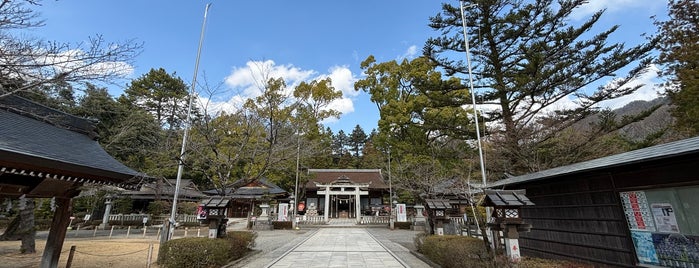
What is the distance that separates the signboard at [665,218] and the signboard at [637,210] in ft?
0.26

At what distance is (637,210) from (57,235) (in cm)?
1242

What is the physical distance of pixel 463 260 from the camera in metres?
6.20

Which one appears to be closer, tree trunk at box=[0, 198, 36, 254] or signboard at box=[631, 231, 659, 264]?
signboard at box=[631, 231, 659, 264]

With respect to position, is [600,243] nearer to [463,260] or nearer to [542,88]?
[463,260]

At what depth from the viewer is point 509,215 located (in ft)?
18.4

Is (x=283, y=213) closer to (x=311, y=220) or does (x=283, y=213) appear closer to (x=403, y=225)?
(x=311, y=220)

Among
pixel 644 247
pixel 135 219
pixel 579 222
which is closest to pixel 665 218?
pixel 644 247

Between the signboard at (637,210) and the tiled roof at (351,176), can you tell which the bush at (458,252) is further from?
Result: the tiled roof at (351,176)

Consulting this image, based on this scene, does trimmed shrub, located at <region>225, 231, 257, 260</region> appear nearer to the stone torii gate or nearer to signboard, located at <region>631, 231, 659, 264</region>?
signboard, located at <region>631, 231, 659, 264</region>

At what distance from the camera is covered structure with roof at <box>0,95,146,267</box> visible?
17.5 ft

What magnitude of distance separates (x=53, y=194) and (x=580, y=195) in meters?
12.3

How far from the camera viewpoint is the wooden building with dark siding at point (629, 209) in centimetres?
445

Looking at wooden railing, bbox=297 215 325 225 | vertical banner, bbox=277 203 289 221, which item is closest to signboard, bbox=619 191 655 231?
vertical banner, bbox=277 203 289 221

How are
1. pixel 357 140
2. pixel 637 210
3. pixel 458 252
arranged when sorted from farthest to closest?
pixel 357 140 < pixel 458 252 < pixel 637 210
